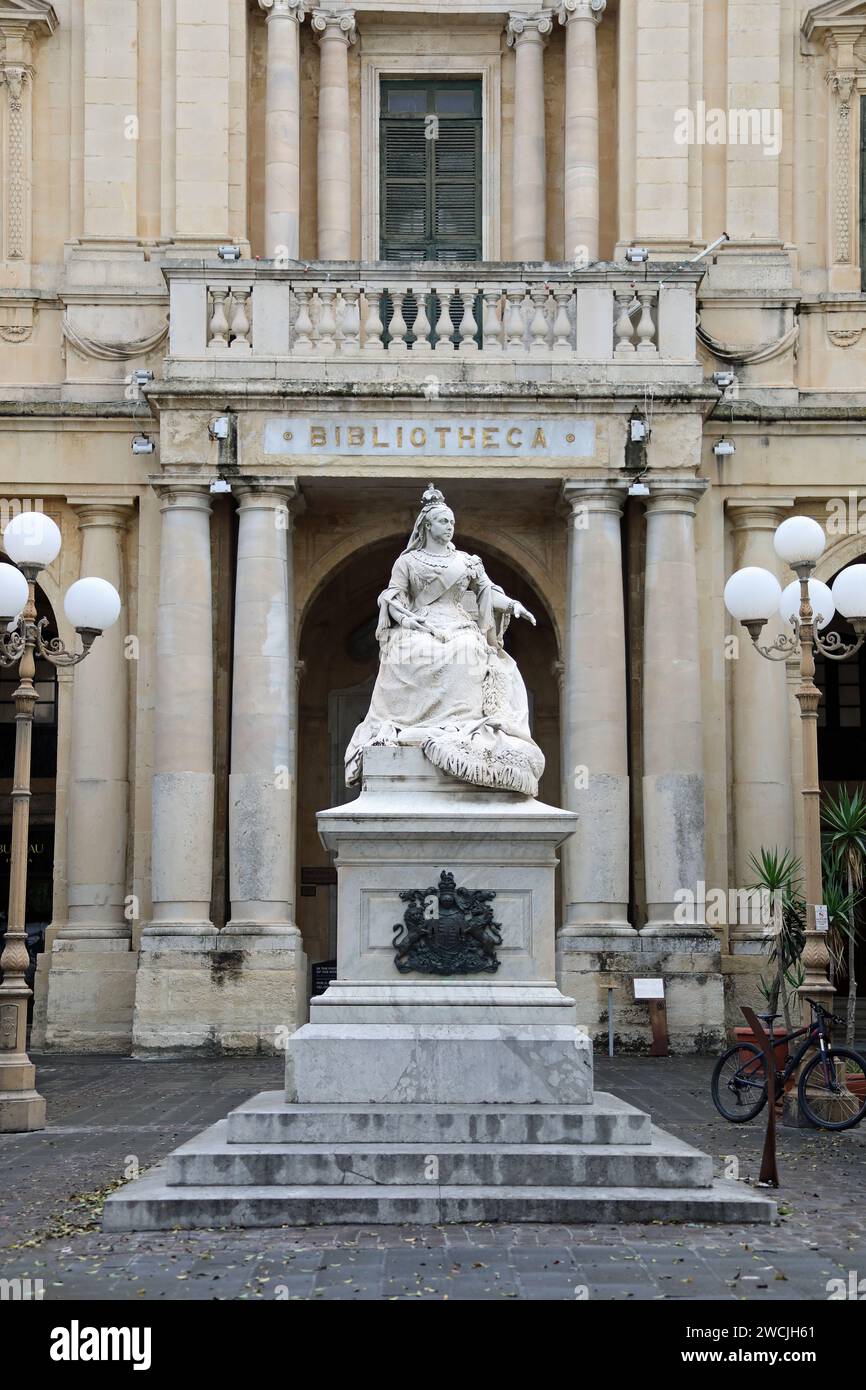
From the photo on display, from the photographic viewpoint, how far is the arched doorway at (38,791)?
30.7 metres

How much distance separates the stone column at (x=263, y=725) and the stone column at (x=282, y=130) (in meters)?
4.82

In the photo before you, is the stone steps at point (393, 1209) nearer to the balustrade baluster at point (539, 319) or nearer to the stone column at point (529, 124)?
the balustrade baluster at point (539, 319)

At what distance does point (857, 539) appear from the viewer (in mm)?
26719

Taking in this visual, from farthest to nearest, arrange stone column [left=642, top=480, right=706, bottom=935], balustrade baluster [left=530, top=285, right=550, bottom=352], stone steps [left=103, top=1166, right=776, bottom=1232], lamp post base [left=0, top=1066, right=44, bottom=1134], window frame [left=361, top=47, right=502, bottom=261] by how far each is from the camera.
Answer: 1. window frame [left=361, top=47, right=502, bottom=261]
2. balustrade baluster [left=530, top=285, right=550, bottom=352]
3. stone column [left=642, top=480, right=706, bottom=935]
4. lamp post base [left=0, top=1066, right=44, bottom=1134]
5. stone steps [left=103, top=1166, right=776, bottom=1232]

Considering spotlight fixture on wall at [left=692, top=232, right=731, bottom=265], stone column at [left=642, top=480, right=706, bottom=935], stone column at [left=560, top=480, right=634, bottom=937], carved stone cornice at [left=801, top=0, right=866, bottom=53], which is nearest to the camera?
stone column at [left=560, top=480, right=634, bottom=937]

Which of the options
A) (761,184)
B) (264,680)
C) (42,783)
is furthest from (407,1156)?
(42,783)

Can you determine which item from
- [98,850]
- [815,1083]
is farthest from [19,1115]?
[98,850]

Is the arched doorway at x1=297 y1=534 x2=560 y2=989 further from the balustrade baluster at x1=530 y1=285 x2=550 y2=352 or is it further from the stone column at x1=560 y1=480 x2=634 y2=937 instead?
the balustrade baluster at x1=530 y1=285 x2=550 y2=352

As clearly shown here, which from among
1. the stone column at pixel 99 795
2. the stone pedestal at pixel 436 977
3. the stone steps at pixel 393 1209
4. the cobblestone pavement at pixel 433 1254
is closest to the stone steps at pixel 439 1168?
the stone steps at pixel 393 1209

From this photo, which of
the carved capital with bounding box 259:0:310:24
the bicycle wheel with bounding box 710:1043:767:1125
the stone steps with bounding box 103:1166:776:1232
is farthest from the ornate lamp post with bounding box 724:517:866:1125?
the carved capital with bounding box 259:0:310:24

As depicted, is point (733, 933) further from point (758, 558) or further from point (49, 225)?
point (49, 225)

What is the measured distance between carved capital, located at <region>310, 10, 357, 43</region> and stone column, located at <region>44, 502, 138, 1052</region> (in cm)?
764

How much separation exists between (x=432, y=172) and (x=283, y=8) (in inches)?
122

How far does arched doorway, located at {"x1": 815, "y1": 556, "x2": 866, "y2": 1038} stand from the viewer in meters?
31.6
